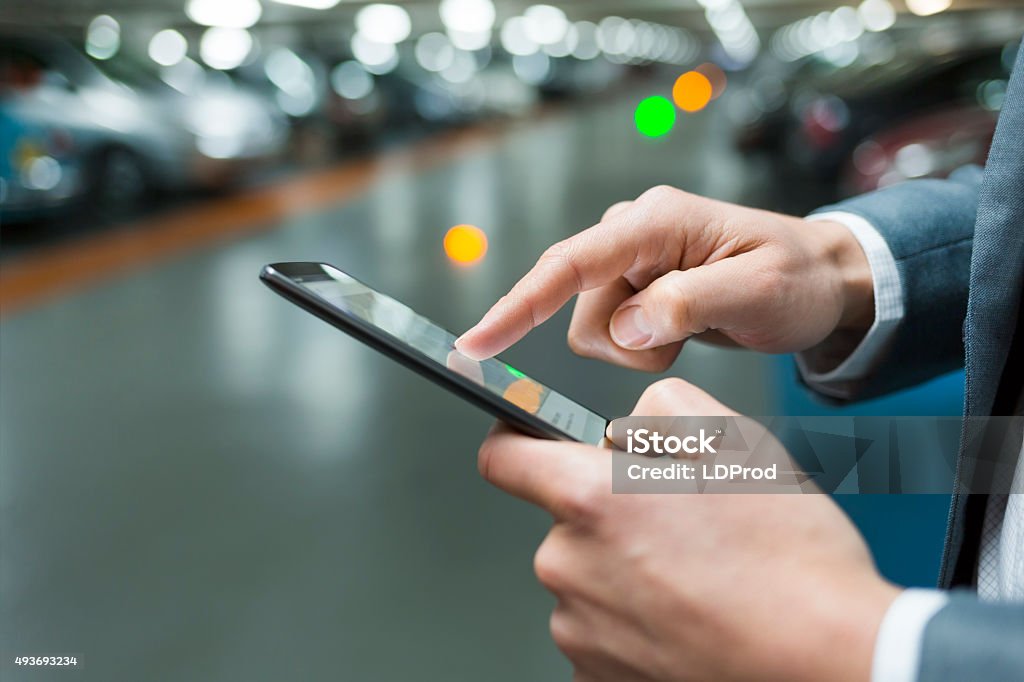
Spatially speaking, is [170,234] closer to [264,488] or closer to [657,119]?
[657,119]

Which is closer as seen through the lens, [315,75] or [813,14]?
[813,14]

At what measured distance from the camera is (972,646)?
17.4 inches

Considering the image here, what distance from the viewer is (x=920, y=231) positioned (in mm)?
938

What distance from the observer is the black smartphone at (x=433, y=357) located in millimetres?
597

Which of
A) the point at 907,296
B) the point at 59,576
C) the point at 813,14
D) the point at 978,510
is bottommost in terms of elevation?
the point at 59,576

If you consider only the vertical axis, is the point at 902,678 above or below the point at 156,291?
above

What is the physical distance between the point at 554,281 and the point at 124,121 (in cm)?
531

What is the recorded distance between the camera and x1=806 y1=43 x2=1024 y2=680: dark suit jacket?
0.44 metres

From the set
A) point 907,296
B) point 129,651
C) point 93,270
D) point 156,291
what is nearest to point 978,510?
point 907,296

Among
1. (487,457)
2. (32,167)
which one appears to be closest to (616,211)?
(487,457)

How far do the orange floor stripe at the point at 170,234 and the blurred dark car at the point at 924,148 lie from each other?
333 centimetres

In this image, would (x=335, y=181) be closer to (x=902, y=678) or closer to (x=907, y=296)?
(x=907, y=296)

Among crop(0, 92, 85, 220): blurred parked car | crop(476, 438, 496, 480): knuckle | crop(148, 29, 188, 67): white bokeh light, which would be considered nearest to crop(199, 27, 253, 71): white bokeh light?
crop(148, 29, 188, 67): white bokeh light

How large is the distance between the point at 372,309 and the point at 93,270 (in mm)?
3975
